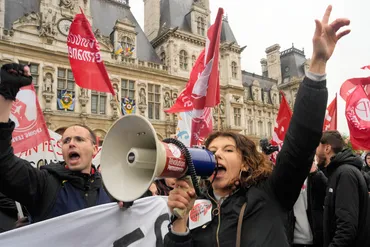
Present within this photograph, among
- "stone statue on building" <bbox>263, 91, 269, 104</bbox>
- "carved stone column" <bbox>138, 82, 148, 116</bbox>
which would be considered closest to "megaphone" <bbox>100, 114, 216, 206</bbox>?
"carved stone column" <bbox>138, 82, 148, 116</bbox>

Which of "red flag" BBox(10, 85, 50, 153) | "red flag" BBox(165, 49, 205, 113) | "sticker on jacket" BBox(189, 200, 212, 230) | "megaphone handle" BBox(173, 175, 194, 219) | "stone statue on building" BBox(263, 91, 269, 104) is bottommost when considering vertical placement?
"sticker on jacket" BBox(189, 200, 212, 230)

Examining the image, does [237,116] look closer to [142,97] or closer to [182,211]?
[142,97]

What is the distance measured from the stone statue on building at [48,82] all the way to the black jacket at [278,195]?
16.4m

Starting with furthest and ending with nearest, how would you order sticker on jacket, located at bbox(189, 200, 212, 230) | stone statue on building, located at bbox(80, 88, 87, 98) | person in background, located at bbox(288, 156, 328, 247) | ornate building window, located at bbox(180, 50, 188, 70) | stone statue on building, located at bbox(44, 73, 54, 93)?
ornate building window, located at bbox(180, 50, 188, 70) < stone statue on building, located at bbox(80, 88, 87, 98) < stone statue on building, located at bbox(44, 73, 54, 93) < person in background, located at bbox(288, 156, 328, 247) < sticker on jacket, located at bbox(189, 200, 212, 230)

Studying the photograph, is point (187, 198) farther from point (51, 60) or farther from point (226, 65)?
point (226, 65)

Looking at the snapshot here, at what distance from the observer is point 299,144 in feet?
5.38

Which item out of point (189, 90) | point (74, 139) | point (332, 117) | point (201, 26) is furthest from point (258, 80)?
point (74, 139)

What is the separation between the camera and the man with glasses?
2057mm

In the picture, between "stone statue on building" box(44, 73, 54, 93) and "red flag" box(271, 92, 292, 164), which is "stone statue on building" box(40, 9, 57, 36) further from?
"red flag" box(271, 92, 292, 164)

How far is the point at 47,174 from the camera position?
2.54m

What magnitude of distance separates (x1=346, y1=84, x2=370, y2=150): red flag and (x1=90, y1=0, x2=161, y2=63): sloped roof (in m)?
16.4

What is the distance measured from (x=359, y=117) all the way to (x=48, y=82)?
49.6ft

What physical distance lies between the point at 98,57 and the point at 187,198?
17.5 feet

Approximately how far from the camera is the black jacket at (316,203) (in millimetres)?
3840
